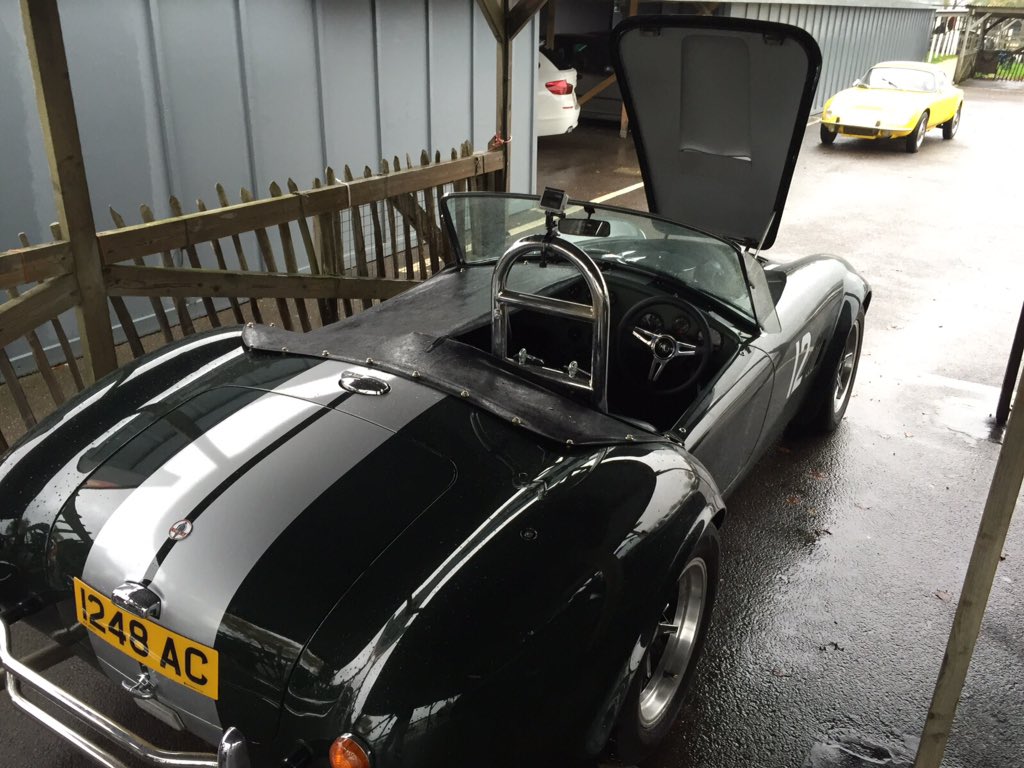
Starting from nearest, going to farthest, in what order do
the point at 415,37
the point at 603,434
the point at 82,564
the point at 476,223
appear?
the point at 82,564
the point at 603,434
the point at 476,223
the point at 415,37

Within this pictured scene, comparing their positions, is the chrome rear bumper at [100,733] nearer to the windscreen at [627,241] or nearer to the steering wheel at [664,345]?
the windscreen at [627,241]

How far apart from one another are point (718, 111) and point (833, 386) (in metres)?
1.53

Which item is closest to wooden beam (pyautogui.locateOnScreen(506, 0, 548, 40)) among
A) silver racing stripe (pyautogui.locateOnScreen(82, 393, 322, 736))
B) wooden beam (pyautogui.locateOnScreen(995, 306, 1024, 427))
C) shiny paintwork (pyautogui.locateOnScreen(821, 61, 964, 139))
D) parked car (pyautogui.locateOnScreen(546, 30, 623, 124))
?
wooden beam (pyautogui.locateOnScreen(995, 306, 1024, 427))

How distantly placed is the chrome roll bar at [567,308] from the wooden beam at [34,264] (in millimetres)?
2210

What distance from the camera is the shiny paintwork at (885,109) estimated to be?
13.9 metres

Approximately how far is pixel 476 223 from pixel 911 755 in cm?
255

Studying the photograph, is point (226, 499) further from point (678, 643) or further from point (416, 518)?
point (678, 643)

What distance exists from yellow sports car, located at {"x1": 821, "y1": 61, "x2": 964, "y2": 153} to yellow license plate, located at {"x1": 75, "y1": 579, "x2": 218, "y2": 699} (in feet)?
47.4

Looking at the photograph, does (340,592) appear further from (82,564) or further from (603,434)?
(603,434)

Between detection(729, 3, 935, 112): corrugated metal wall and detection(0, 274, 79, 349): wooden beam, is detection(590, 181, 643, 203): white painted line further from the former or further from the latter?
detection(0, 274, 79, 349): wooden beam

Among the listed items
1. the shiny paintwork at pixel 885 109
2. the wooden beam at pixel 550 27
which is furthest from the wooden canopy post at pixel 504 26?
the shiny paintwork at pixel 885 109

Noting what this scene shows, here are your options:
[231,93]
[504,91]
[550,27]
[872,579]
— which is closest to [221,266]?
[231,93]

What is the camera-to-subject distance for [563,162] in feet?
41.2

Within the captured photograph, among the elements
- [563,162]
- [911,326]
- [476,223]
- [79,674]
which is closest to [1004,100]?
[563,162]
